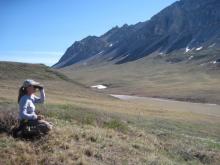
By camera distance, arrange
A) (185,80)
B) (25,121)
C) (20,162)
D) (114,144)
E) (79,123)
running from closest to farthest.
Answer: (20,162) < (25,121) < (114,144) < (79,123) < (185,80)

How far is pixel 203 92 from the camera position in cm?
13262

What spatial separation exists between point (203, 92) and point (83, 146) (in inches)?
4727

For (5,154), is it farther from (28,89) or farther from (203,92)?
(203,92)

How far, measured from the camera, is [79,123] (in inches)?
797

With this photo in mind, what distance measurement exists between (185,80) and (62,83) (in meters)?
109

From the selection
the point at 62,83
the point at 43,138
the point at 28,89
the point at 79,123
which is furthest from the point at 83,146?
the point at 62,83

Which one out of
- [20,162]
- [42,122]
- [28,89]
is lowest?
[20,162]

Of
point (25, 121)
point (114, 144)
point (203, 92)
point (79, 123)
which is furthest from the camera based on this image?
point (203, 92)

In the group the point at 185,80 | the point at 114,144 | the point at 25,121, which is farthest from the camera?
the point at 185,80

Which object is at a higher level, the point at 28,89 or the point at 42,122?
the point at 28,89

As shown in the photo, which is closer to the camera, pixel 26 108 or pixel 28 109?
pixel 26 108

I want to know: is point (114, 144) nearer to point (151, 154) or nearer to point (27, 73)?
point (151, 154)

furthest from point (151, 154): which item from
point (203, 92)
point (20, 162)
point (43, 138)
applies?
point (203, 92)

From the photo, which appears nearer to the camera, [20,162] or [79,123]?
[20,162]
